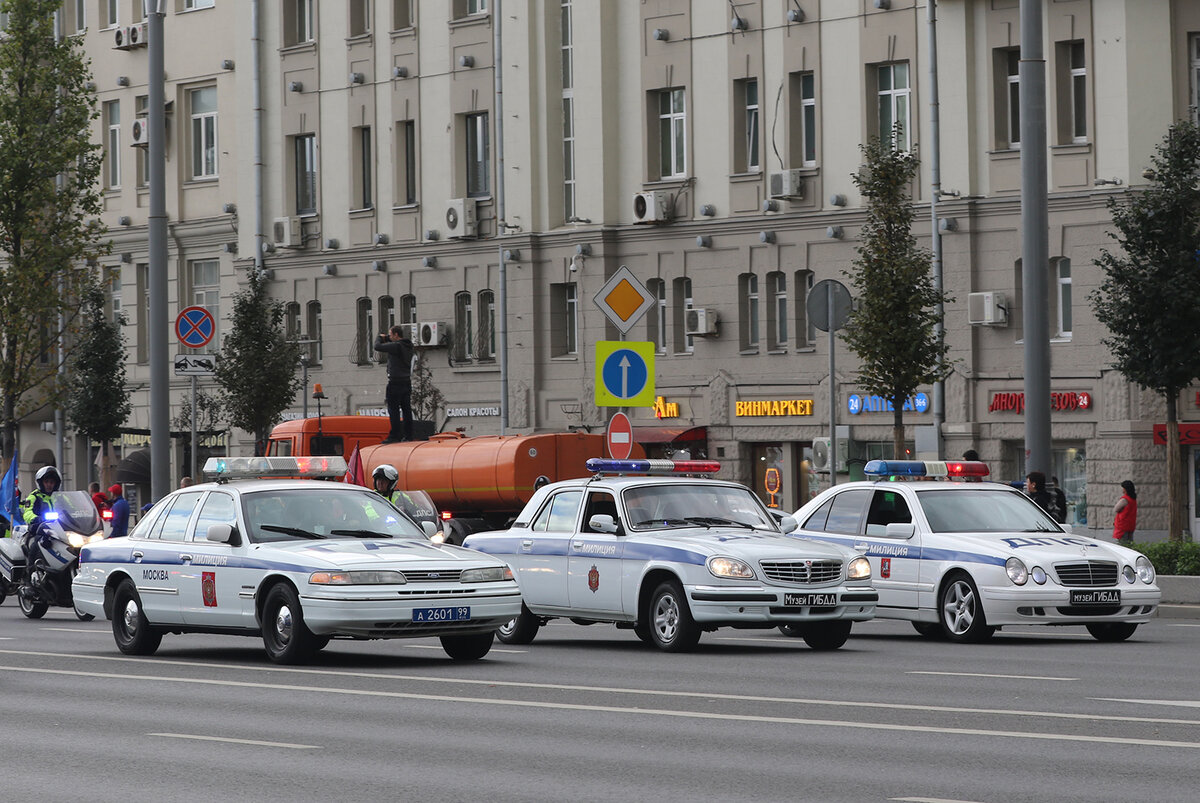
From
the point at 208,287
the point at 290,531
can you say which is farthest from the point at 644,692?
the point at 208,287

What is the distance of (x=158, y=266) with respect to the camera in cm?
3020

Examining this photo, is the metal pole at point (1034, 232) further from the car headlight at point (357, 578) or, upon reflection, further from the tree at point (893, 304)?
the car headlight at point (357, 578)

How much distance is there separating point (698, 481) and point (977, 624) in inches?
111

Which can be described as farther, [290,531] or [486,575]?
[290,531]

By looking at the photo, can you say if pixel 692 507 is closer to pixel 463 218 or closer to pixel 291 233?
pixel 463 218

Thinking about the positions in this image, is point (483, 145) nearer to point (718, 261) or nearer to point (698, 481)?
point (718, 261)

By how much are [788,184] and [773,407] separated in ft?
14.1

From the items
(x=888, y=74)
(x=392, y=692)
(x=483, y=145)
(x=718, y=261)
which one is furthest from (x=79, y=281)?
(x=392, y=692)

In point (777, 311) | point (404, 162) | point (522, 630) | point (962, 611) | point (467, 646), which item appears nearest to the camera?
point (467, 646)

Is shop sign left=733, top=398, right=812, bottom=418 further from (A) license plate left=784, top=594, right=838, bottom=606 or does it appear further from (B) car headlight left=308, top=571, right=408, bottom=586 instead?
(B) car headlight left=308, top=571, right=408, bottom=586

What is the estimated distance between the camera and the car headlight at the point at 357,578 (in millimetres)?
16844

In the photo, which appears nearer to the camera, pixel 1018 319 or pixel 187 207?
pixel 1018 319

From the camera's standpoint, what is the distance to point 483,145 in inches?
1891

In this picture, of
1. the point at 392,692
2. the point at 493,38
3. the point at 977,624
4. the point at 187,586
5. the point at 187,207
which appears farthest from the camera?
the point at 187,207
